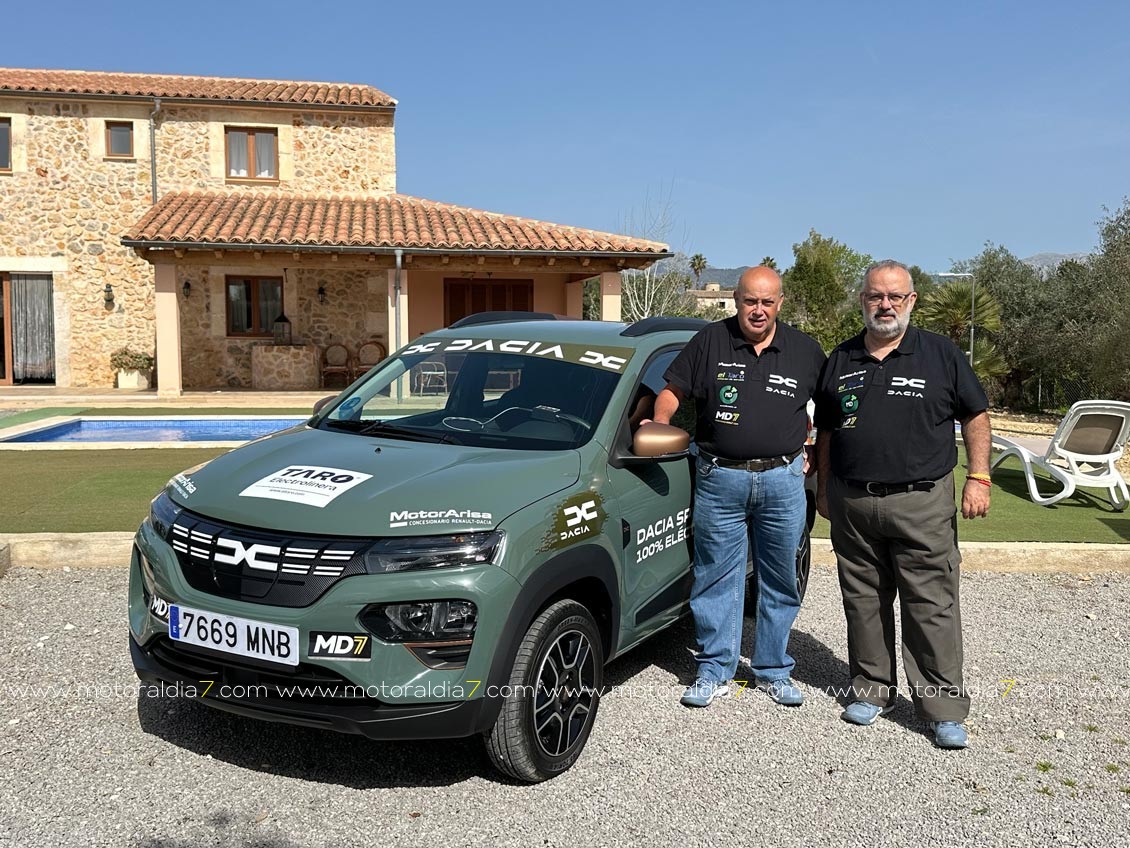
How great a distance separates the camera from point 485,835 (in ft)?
10.2

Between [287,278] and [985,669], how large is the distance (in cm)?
1958

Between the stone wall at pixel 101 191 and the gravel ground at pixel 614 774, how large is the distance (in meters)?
18.5

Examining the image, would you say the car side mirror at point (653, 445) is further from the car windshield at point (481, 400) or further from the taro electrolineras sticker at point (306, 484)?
the taro electrolineras sticker at point (306, 484)

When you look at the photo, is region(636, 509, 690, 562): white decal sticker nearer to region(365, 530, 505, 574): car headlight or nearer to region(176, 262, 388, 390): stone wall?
region(365, 530, 505, 574): car headlight

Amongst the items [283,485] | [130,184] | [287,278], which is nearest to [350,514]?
[283,485]

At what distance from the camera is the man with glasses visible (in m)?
3.89

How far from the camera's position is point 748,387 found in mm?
4105

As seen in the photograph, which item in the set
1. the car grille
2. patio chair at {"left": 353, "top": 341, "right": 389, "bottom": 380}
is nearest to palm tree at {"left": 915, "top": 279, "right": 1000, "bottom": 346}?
patio chair at {"left": 353, "top": 341, "right": 389, "bottom": 380}

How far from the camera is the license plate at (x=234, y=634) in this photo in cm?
302

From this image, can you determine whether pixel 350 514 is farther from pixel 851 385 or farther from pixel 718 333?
pixel 851 385

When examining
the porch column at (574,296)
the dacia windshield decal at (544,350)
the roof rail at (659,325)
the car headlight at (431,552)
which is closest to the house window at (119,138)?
the porch column at (574,296)

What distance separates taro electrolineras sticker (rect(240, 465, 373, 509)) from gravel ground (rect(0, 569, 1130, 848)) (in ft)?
3.52

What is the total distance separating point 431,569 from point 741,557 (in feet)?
5.71

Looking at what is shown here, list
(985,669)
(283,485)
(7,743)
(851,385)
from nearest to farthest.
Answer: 1. (283,485)
2. (7,743)
3. (851,385)
4. (985,669)
